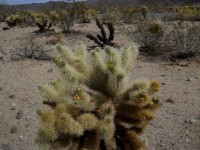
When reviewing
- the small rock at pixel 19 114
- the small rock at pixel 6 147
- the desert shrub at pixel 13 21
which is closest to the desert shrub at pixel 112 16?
the desert shrub at pixel 13 21

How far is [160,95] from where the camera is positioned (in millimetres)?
5992

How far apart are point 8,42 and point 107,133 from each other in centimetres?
1007

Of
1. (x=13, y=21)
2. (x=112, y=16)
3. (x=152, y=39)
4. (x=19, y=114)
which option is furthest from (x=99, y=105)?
(x=13, y=21)

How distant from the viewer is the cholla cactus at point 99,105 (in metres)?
3.12

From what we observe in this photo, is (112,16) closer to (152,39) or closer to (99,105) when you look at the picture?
(152,39)

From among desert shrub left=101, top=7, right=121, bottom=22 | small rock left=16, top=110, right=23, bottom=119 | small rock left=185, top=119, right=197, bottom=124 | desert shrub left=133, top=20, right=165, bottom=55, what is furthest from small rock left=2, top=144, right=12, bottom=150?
desert shrub left=101, top=7, right=121, bottom=22

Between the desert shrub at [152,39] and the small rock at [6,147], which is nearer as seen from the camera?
the small rock at [6,147]

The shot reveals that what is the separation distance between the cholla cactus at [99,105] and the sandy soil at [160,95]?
4.12ft

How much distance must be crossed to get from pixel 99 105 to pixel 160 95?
2.84 meters

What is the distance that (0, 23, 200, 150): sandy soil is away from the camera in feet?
15.4

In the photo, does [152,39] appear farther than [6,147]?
Yes

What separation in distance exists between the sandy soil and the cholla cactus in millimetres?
1255

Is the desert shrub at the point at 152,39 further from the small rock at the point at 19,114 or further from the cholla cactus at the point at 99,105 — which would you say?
the cholla cactus at the point at 99,105

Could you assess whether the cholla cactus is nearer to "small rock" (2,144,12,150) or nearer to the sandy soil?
the sandy soil
